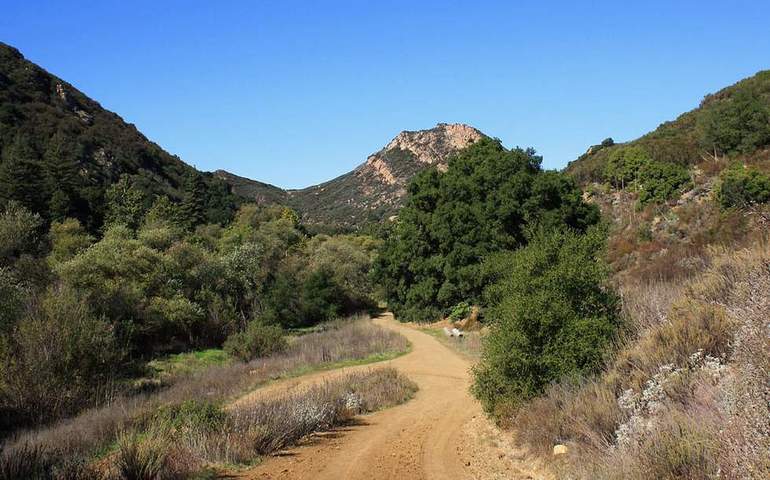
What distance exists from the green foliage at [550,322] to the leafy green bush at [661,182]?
3035cm

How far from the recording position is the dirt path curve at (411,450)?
868cm

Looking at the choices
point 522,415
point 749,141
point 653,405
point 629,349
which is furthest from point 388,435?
point 749,141

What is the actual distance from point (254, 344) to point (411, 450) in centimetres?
1818

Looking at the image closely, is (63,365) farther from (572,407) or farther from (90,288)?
(572,407)

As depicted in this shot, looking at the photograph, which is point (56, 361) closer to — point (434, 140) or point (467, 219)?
point (467, 219)

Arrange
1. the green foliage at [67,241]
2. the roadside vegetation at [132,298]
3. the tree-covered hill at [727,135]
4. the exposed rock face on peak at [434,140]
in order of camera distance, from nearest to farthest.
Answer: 1. the roadside vegetation at [132,298]
2. the green foliage at [67,241]
3. the tree-covered hill at [727,135]
4. the exposed rock face on peak at [434,140]

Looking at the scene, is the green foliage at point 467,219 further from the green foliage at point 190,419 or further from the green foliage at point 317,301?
the green foliage at point 190,419

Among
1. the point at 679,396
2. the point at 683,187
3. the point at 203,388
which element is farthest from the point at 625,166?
the point at 679,396

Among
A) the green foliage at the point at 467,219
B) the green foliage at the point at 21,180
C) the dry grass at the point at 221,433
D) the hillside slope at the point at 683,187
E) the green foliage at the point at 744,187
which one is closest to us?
the dry grass at the point at 221,433

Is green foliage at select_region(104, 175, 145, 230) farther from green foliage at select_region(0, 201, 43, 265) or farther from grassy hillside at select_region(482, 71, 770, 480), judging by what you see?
grassy hillside at select_region(482, 71, 770, 480)

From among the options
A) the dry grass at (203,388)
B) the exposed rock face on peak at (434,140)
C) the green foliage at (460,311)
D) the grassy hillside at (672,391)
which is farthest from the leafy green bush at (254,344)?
the exposed rock face on peak at (434,140)

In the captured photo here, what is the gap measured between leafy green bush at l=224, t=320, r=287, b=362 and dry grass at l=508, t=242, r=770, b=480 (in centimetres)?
1838

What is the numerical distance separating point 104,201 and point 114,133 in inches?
1288

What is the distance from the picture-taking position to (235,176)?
156125mm
